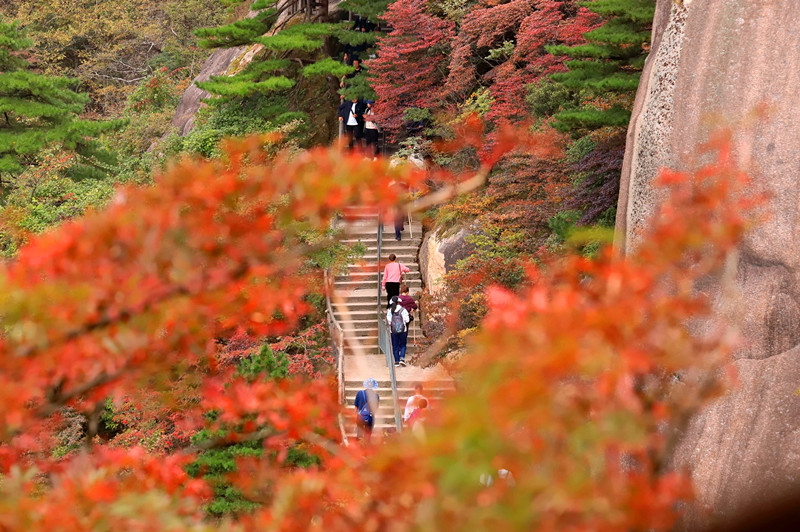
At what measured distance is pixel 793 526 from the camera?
6.48 metres

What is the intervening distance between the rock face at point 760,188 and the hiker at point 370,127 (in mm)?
→ 9992

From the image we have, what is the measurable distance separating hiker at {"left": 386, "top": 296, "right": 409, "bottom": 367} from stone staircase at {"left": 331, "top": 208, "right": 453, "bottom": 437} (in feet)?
0.81

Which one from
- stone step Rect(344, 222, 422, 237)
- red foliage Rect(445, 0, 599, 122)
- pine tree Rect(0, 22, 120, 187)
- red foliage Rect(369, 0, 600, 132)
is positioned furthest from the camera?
stone step Rect(344, 222, 422, 237)

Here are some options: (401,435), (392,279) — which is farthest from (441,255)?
(401,435)

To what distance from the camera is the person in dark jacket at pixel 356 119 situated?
57.0ft

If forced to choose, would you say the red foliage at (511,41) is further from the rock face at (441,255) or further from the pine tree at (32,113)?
the pine tree at (32,113)

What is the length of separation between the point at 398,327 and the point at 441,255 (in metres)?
2.23

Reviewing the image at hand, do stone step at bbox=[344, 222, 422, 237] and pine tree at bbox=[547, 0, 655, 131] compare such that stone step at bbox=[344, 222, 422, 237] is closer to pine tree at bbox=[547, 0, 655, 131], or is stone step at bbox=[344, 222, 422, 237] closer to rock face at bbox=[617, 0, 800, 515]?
pine tree at bbox=[547, 0, 655, 131]

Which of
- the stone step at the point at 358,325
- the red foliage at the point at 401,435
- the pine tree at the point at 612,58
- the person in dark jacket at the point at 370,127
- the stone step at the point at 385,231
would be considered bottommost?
the stone step at the point at 358,325

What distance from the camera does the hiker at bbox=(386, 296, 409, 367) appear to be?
1215cm

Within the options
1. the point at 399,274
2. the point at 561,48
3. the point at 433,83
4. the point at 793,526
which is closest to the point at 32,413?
the point at 793,526

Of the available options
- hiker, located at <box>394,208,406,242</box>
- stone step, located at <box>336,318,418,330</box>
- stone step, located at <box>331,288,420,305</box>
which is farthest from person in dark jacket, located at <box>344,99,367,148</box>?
stone step, located at <box>336,318,418,330</box>

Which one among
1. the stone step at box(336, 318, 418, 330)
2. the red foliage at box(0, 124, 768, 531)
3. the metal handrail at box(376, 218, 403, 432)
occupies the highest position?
the red foliage at box(0, 124, 768, 531)

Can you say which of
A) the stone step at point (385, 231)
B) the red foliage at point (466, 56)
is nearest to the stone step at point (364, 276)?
the stone step at point (385, 231)
